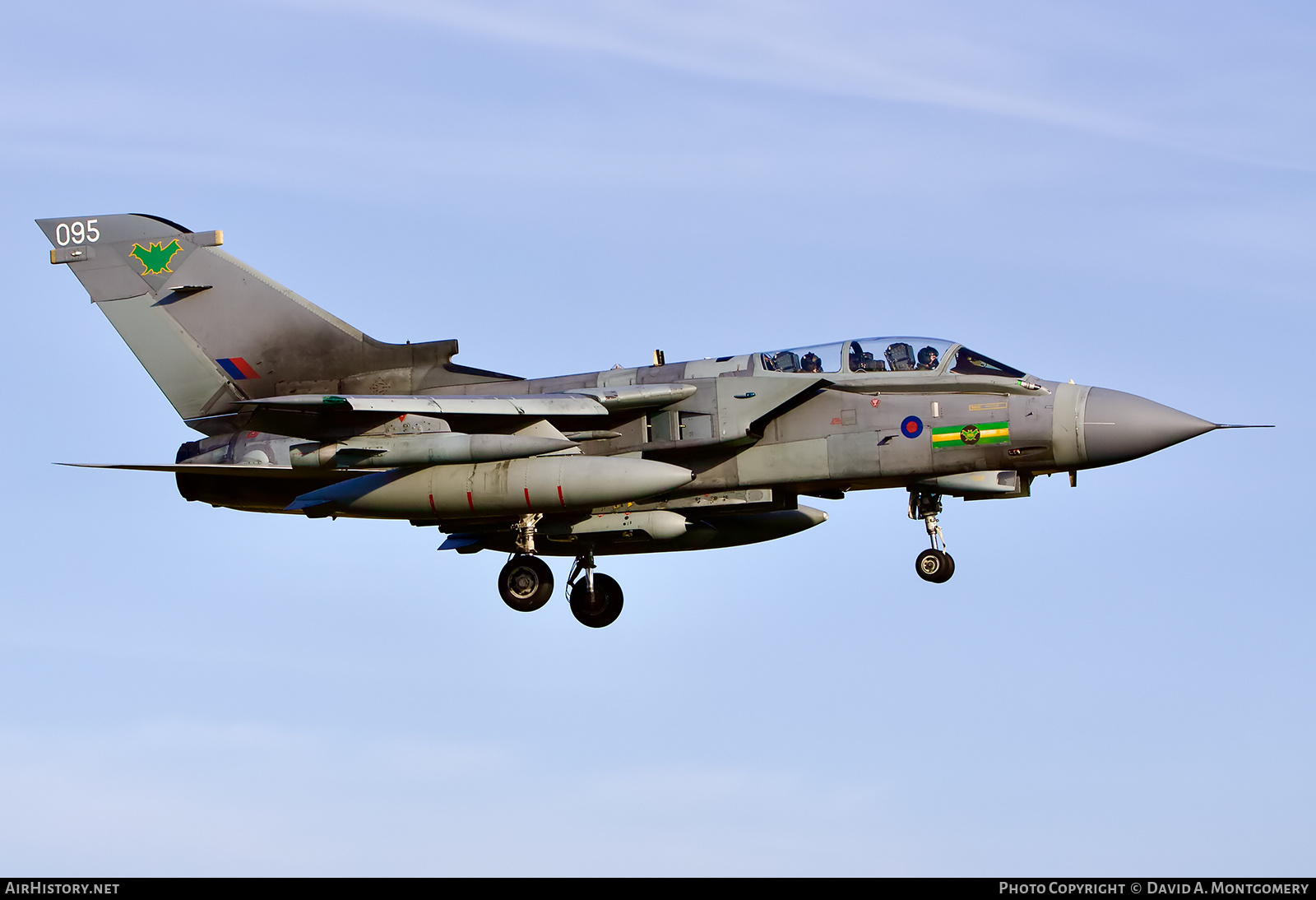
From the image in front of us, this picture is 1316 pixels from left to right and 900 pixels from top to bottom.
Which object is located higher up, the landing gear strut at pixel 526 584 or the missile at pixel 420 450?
the missile at pixel 420 450

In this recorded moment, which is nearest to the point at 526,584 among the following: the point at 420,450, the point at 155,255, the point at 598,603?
the point at 598,603

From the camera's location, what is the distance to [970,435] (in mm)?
19953

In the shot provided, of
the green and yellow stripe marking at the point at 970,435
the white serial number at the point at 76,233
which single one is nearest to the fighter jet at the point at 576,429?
the green and yellow stripe marking at the point at 970,435

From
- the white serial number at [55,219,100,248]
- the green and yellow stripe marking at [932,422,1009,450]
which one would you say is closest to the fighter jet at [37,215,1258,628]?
the green and yellow stripe marking at [932,422,1009,450]

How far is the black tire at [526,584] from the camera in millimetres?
21516

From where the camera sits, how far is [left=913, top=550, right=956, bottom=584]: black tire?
20500 mm

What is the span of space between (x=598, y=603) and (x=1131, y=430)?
7.43 meters

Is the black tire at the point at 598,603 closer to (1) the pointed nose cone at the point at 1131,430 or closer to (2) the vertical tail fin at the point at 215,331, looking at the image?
(2) the vertical tail fin at the point at 215,331

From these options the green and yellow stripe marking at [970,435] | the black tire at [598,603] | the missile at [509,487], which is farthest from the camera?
the black tire at [598,603]

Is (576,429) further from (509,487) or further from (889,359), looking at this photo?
(889,359)

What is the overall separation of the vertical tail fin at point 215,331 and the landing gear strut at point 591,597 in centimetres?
285

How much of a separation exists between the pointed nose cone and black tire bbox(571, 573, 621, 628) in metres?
6.78
